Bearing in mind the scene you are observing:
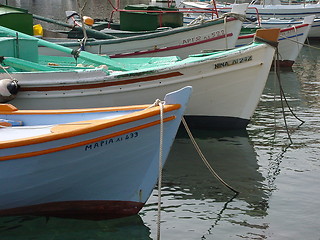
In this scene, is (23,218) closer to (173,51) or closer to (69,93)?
(69,93)

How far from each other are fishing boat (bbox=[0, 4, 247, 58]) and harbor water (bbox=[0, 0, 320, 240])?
2.94 m

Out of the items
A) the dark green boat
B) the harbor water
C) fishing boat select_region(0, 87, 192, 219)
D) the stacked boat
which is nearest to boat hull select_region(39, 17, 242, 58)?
the dark green boat

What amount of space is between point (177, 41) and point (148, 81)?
432 cm

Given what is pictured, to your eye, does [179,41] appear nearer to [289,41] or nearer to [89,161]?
[289,41]

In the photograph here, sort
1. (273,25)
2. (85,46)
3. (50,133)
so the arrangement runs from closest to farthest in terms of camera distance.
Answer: (50,133)
(85,46)
(273,25)

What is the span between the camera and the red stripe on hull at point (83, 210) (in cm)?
734

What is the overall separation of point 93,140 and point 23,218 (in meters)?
Answer: 1.44

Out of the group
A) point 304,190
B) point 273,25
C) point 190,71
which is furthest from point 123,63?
point 273,25

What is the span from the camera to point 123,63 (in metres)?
11.7

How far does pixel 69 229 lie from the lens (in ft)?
23.6

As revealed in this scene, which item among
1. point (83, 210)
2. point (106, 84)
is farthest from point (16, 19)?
point (83, 210)

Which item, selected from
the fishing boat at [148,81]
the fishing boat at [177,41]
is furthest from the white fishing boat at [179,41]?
the fishing boat at [148,81]

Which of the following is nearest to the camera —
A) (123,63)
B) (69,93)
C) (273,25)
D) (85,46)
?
(69,93)

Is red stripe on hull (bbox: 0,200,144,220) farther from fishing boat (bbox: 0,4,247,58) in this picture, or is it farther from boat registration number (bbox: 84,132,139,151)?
fishing boat (bbox: 0,4,247,58)
